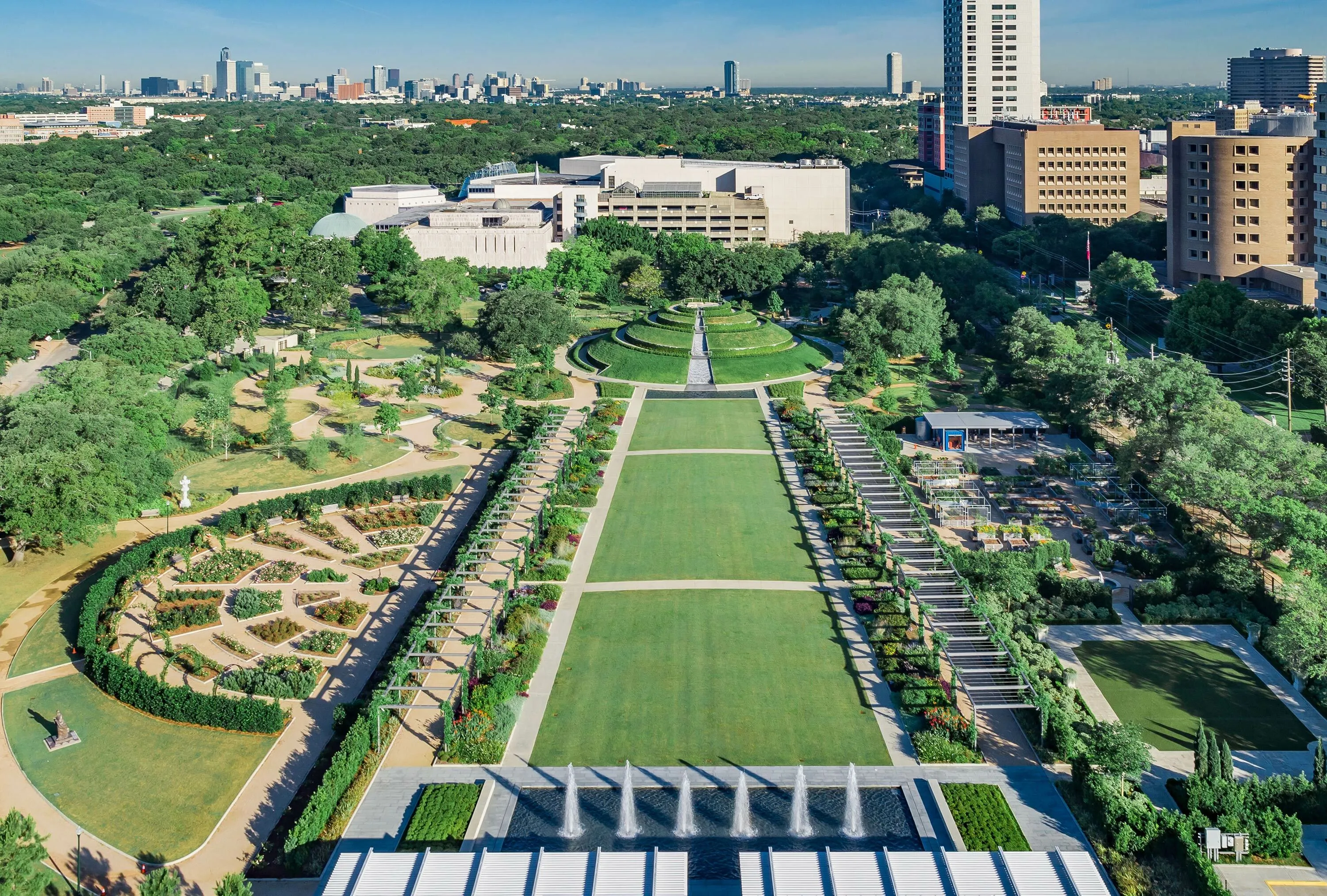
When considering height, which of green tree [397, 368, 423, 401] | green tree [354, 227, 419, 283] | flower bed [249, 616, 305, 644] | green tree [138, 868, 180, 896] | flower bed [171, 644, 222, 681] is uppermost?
green tree [354, 227, 419, 283]

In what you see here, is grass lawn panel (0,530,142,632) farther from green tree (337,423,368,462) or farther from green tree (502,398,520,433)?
green tree (502,398,520,433)

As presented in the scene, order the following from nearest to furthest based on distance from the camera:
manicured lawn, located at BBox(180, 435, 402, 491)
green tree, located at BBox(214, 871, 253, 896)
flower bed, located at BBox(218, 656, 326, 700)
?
green tree, located at BBox(214, 871, 253, 896) < flower bed, located at BBox(218, 656, 326, 700) < manicured lawn, located at BBox(180, 435, 402, 491)

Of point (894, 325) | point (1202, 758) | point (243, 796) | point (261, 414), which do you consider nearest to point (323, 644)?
point (243, 796)

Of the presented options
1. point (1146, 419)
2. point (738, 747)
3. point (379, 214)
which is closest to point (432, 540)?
point (738, 747)

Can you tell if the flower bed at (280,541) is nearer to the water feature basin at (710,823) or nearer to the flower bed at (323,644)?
the flower bed at (323,644)

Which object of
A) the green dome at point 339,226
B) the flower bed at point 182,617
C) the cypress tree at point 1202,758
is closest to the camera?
the cypress tree at point 1202,758

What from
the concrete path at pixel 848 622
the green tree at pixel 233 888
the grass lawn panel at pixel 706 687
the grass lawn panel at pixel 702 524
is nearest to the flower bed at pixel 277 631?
the grass lawn panel at pixel 706 687

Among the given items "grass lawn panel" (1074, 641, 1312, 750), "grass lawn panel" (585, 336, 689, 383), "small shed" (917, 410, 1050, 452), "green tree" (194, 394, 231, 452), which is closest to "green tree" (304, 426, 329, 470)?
A: "green tree" (194, 394, 231, 452)
